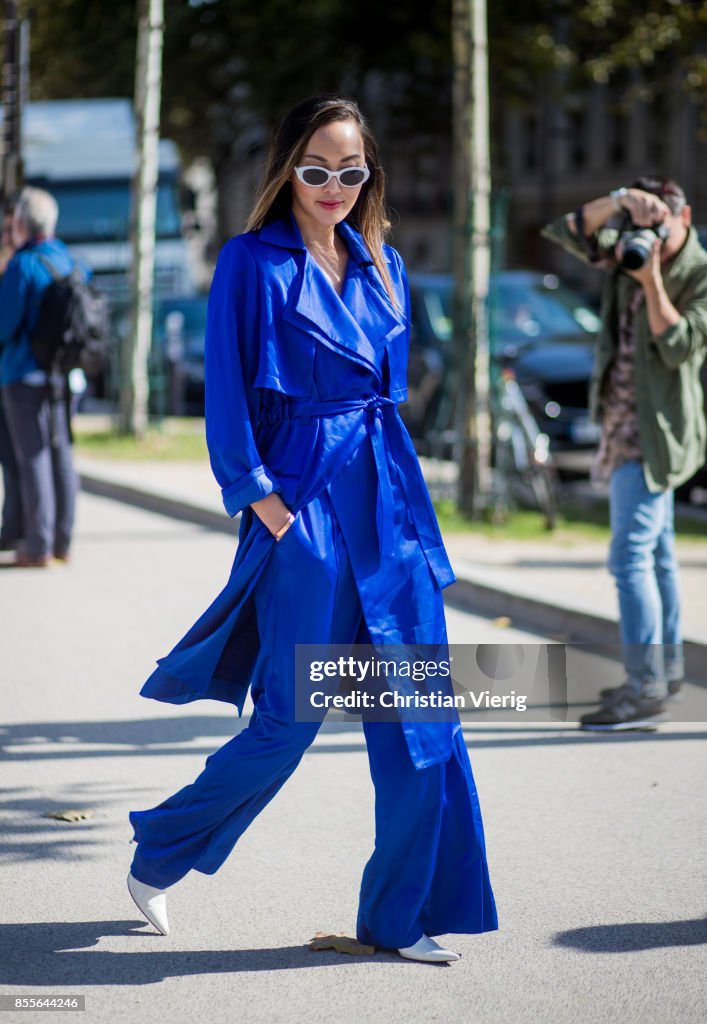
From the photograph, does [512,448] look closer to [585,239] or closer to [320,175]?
[585,239]

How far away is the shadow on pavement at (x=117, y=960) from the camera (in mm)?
3676

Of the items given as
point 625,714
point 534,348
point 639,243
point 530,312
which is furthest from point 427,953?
point 530,312

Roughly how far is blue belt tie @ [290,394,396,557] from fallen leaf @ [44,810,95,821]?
179 centimetres

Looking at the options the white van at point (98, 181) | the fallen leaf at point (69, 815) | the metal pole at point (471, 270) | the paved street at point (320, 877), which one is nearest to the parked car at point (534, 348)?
the metal pole at point (471, 270)

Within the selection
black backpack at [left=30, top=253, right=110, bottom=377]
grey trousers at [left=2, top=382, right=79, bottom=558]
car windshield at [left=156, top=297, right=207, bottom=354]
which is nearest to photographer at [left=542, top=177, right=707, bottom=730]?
black backpack at [left=30, top=253, right=110, bottom=377]

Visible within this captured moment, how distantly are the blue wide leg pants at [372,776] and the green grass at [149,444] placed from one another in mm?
11441

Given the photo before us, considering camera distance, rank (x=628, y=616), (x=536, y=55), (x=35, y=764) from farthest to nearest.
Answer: (x=536, y=55), (x=628, y=616), (x=35, y=764)

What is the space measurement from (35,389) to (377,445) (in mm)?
5967

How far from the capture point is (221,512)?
1146 cm

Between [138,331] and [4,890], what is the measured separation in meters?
12.8

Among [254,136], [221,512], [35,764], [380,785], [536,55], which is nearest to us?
[380,785]

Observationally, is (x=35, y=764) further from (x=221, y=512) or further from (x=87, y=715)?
(x=221, y=512)

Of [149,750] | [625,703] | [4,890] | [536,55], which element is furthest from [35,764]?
[536,55]

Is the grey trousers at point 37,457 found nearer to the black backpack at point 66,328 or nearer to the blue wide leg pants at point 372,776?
the black backpack at point 66,328
